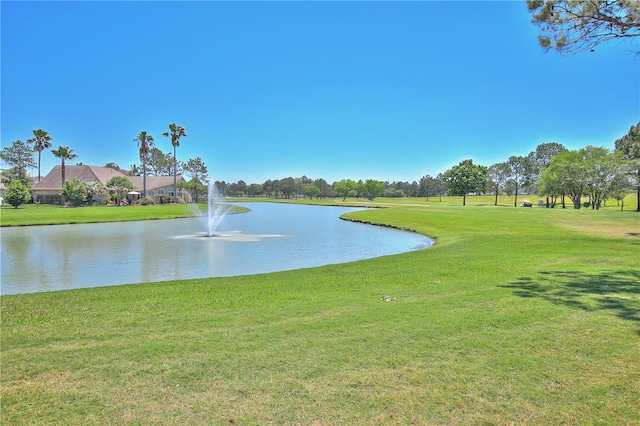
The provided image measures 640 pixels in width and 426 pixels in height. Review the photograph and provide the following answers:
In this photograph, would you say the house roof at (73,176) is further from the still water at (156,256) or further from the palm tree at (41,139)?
the still water at (156,256)

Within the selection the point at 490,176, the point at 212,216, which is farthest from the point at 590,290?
the point at 490,176

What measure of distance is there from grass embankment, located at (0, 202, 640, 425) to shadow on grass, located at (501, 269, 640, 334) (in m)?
0.05

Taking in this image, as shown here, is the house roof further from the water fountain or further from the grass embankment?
the grass embankment

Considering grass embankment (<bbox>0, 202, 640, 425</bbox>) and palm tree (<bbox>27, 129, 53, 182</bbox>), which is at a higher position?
palm tree (<bbox>27, 129, 53, 182</bbox>)

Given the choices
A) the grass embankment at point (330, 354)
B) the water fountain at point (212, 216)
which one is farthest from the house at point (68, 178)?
the grass embankment at point (330, 354)

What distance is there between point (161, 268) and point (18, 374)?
32.8 feet

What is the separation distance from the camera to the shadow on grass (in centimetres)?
634

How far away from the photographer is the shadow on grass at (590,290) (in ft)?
20.8

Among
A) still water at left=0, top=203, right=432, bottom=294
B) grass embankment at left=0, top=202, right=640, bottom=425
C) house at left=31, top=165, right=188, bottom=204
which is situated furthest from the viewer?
house at left=31, top=165, right=188, bottom=204

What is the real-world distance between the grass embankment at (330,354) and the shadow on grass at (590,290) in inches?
2.0

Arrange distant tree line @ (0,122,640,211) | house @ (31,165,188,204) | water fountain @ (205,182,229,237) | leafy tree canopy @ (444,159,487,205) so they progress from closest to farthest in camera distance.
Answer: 1. water fountain @ (205,182,229,237)
2. distant tree line @ (0,122,640,211)
3. house @ (31,165,188,204)
4. leafy tree canopy @ (444,159,487,205)

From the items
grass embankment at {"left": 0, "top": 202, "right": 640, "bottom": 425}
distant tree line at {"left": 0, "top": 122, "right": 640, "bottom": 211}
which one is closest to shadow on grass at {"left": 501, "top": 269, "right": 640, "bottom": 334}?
grass embankment at {"left": 0, "top": 202, "right": 640, "bottom": 425}

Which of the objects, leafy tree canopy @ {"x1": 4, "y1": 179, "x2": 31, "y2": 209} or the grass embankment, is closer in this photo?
the grass embankment

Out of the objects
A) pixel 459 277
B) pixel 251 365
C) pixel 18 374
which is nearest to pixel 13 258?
pixel 18 374
